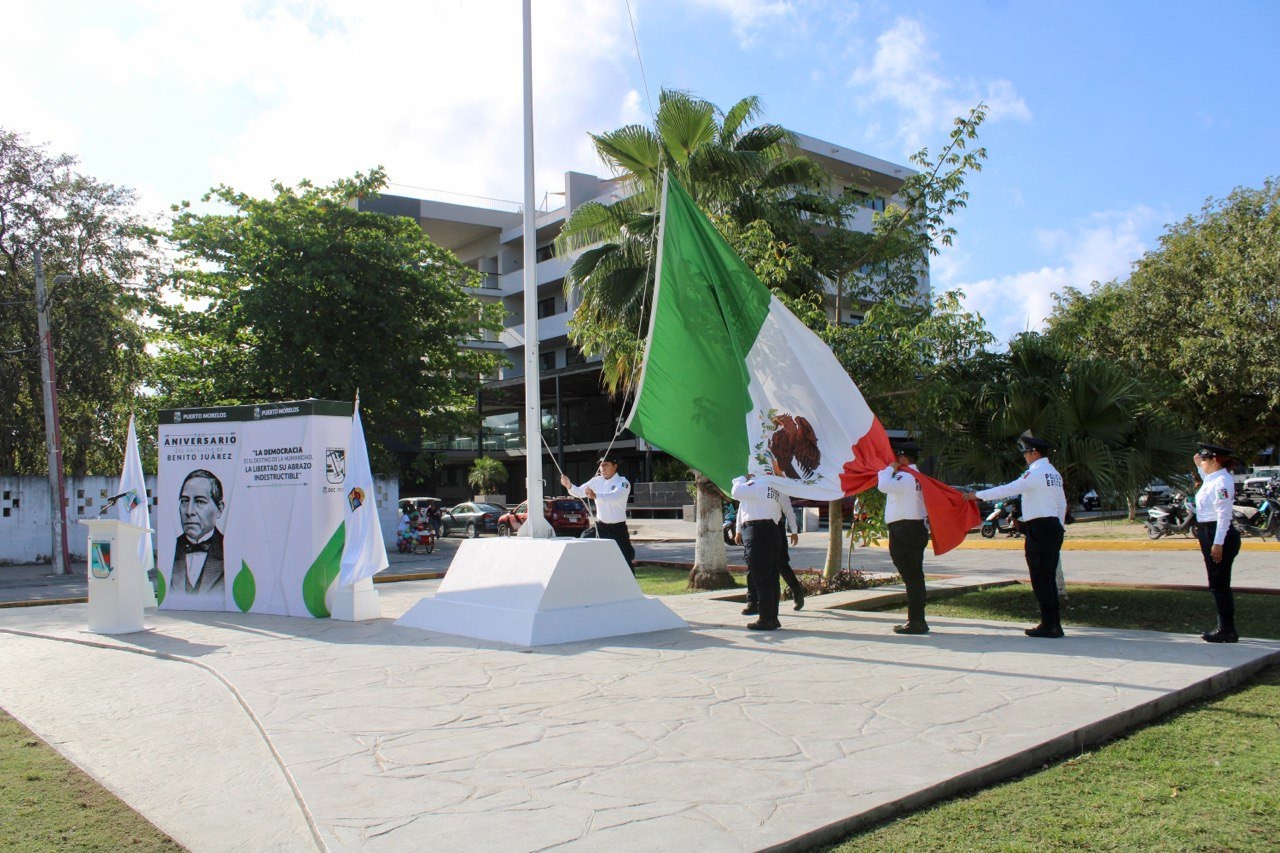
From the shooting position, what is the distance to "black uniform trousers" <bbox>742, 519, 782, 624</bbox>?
29.9 ft

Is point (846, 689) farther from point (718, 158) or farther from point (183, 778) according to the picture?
point (718, 158)

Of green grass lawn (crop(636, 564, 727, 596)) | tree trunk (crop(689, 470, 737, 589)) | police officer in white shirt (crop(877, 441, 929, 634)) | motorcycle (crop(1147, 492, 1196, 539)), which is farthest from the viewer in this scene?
motorcycle (crop(1147, 492, 1196, 539))

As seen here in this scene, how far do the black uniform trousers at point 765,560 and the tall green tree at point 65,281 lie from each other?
2000cm

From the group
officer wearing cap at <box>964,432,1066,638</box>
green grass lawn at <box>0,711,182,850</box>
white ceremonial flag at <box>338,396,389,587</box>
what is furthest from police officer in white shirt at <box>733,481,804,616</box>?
green grass lawn at <box>0,711,182,850</box>

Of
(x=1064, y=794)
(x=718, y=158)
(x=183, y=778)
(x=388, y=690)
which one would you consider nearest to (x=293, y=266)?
(x=718, y=158)

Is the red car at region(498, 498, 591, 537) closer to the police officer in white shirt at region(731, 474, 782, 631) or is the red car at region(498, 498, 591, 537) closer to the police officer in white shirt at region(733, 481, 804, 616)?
the police officer in white shirt at region(733, 481, 804, 616)

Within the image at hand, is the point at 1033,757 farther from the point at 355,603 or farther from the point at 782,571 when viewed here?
the point at 355,603

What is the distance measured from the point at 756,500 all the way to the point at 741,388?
1.13 m

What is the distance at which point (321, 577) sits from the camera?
1095 centimetres

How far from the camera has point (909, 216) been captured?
11.6 meters

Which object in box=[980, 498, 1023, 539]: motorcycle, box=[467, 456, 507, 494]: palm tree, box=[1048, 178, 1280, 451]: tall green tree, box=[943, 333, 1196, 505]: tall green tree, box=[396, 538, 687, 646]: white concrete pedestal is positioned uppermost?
box=[1048, 178, 1280, 451]: tall green tree

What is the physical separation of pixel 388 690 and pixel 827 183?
13.9m

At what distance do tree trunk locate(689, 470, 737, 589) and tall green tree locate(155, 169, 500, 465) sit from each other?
40.7ft

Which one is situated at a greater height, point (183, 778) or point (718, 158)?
point (718, 158)
